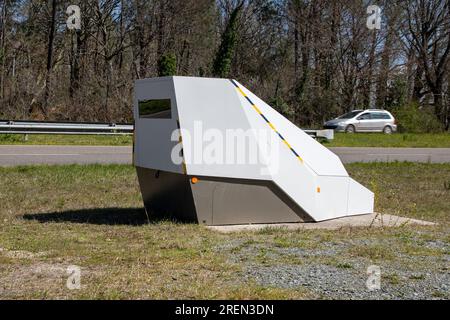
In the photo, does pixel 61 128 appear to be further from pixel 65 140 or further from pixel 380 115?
pixel 380 115

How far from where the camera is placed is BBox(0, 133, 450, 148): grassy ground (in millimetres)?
23406

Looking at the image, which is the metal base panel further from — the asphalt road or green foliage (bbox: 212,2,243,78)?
green foliage (bbox: 212,2,243,78)

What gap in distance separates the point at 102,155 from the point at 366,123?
20413 mm

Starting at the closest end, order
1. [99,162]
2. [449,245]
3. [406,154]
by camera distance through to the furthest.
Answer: [449,245]
[99,162]
[406,154]

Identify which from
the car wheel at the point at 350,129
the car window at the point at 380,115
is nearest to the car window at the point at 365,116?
the car window at the point at 380,115

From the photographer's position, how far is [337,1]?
42406 millimetres

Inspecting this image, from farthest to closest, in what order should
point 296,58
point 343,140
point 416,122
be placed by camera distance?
point 296,58, point 416,122, point 343,140

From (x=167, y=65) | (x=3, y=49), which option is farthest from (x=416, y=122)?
(x=3, y=49)

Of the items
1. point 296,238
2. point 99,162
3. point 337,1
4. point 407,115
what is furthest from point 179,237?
point 337,1

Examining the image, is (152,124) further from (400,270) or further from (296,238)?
(400,270)

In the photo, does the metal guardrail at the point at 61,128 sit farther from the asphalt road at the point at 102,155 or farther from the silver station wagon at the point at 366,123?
the silver station wagon at the point at 366,123

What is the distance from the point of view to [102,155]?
18953 millimetres

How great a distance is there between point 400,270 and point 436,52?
139ft
